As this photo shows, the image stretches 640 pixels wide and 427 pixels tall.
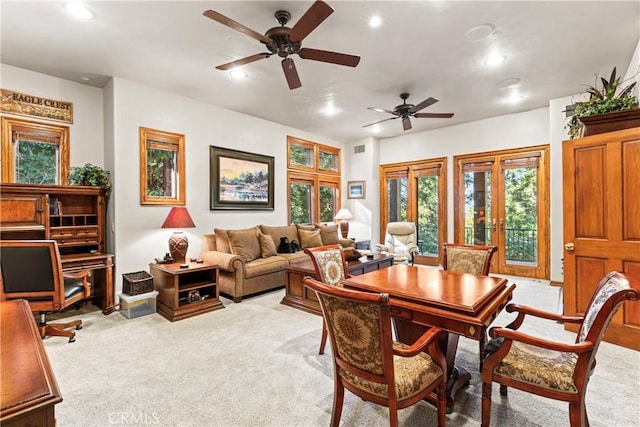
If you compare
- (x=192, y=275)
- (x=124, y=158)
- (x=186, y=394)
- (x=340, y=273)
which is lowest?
(x=186, y=394)

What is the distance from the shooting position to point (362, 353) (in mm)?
1457

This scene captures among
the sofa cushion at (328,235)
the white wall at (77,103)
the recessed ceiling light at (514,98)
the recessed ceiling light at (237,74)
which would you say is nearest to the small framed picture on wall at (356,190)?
the sofa cushion at (328,235)

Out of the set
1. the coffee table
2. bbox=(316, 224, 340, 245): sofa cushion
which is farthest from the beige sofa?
bbox=(316, 224, 340, 245): sofa cushion

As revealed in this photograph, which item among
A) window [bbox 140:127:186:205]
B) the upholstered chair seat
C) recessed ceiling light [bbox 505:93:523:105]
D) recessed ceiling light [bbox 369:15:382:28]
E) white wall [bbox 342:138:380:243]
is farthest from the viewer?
white wall [bbox 342:138:380:243]

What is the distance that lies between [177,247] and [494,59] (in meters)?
4.60

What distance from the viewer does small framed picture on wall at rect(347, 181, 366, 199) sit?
24.7ft

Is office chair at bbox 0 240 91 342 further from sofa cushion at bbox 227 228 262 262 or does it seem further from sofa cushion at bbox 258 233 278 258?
sofa cushion at bbox 258 233 278 258

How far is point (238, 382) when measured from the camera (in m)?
2.27

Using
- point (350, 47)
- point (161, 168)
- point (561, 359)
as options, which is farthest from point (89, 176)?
point (561, 359)

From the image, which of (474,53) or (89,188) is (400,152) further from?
(89,188)

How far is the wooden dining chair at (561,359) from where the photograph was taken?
143 cm

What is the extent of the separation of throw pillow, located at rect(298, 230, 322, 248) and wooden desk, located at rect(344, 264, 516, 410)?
10.9ft

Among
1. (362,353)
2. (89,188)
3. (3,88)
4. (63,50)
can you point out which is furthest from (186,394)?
(3,88)

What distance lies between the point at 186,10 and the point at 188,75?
1.37 m
